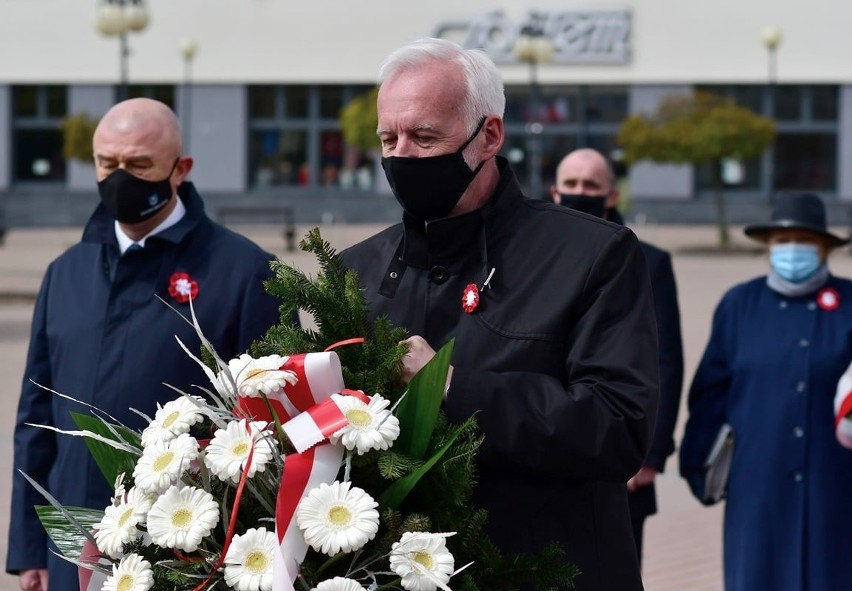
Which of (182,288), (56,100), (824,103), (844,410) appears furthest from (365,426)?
(56,100)

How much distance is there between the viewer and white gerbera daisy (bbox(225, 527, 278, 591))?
2.09m

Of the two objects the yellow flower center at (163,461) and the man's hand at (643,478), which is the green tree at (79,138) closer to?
the man's hand at (643,478)

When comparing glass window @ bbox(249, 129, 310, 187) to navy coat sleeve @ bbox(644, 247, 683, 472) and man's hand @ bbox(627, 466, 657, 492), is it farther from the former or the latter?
man's hand @ bbox(627, 466, 657, 492)

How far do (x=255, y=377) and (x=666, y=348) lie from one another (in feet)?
11.4

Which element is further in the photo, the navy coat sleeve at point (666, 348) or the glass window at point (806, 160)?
the glass window at point (806, 160)

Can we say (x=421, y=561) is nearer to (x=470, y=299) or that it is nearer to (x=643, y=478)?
(x=470, y=299)

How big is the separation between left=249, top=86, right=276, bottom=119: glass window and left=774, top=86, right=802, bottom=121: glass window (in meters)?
15.2

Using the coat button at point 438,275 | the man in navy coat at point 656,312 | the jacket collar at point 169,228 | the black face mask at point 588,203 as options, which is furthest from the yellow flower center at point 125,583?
the black face mask at point 588,203

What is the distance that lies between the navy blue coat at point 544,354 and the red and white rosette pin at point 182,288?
3.84 ft

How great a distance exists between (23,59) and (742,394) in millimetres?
41911

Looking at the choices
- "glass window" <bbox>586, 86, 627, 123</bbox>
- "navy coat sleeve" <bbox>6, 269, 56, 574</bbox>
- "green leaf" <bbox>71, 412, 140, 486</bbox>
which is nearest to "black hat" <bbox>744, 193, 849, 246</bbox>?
"navy coat sleeve" <bbox>6, 269, 56, 574</bbox>

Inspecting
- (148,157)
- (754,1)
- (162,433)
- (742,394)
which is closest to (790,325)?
(742,394)

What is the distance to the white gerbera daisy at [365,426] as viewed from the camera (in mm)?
2139

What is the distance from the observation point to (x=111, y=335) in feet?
12.3
